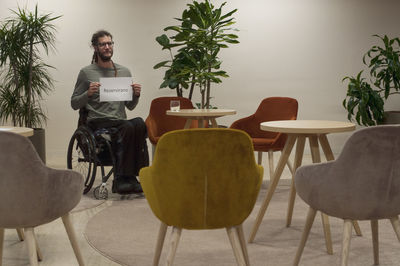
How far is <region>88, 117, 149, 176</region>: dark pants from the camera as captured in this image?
4.68m

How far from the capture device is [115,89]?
4621mm

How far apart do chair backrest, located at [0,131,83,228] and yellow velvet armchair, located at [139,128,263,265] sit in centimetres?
47

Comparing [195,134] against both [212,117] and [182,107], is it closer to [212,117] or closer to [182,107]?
[212,117]

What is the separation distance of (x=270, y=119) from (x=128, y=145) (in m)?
1.37

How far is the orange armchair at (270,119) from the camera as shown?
472 centimetres

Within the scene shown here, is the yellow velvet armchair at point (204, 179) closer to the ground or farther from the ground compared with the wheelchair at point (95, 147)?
farther from the ground

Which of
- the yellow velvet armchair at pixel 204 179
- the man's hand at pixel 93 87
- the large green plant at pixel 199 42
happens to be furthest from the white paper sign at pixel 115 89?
the yellow velvet armchair at pixel 204 179

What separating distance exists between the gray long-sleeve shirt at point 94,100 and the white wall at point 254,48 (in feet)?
6.49

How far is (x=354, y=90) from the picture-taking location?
6539 millimetres

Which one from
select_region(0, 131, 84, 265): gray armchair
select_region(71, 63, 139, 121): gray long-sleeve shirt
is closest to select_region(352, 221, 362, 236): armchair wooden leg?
select_region(0, 131, 84, 265): gray armchair

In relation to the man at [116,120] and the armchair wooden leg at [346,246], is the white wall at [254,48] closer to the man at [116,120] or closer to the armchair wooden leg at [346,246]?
the man at [116,120]

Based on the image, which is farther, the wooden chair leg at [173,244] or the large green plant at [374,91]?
the large green plant at [374,91]

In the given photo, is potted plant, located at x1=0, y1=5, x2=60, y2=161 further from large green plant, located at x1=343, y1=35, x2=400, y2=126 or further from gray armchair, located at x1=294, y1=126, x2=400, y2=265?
gray armchair, located at x1=294, y1=126, x2=400, y2=265

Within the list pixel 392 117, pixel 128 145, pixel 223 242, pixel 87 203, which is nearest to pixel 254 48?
pixel 392 117
